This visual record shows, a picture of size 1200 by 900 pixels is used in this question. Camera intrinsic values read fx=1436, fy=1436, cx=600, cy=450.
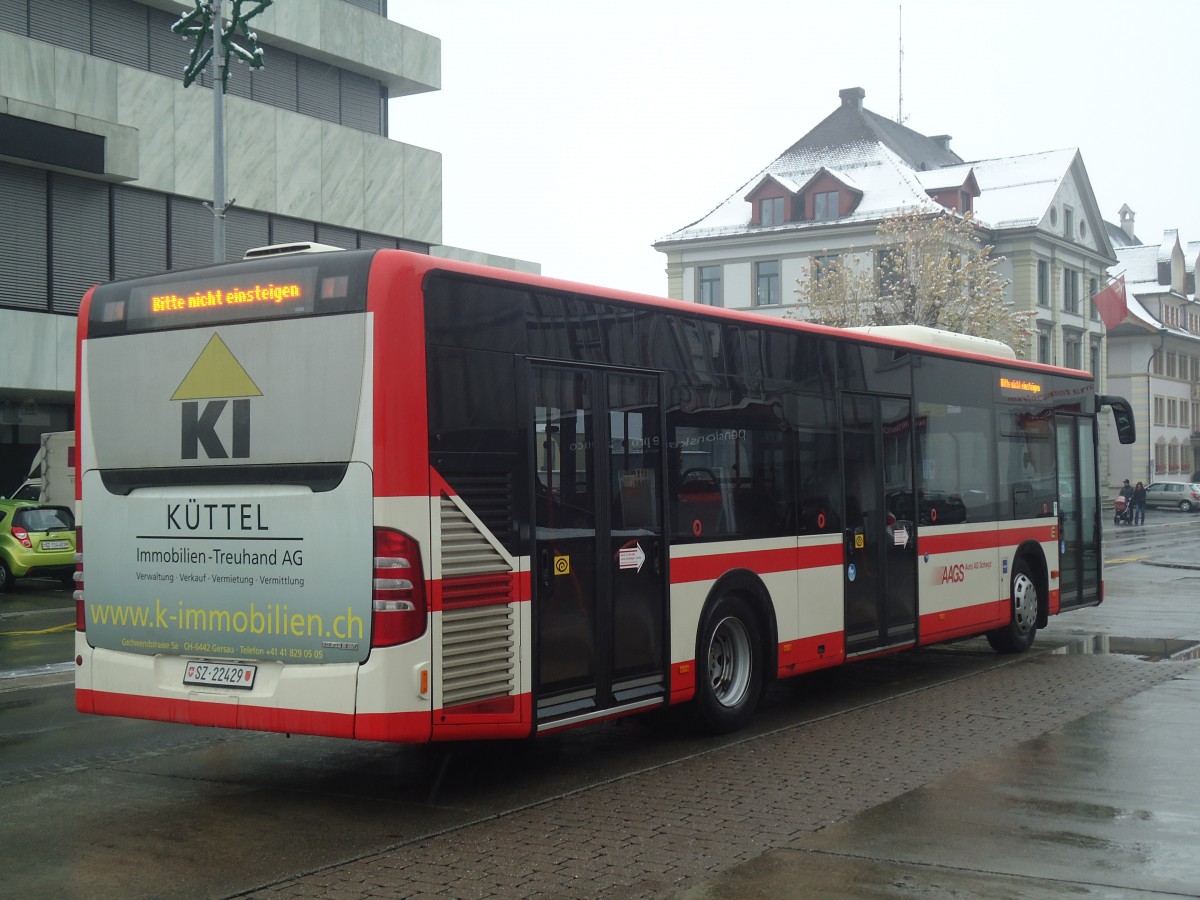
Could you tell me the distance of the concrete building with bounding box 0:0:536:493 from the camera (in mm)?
30250

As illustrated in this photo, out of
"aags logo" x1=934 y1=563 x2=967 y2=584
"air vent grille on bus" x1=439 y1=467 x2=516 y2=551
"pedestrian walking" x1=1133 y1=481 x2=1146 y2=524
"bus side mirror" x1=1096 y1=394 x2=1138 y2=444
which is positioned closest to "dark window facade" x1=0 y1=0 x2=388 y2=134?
"bus side mirror" x1=1096 y1=394 x2=1138 y2=444

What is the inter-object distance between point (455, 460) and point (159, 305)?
2068mm

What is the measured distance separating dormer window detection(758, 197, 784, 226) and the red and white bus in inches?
2406

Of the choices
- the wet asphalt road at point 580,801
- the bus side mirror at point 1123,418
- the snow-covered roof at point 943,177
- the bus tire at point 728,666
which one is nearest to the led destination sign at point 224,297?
the wet asphalt road at point 580,801

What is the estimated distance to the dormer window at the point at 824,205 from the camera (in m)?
68.8

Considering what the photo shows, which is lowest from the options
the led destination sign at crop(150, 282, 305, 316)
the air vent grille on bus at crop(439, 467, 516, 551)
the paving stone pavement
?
the paving stone pavement

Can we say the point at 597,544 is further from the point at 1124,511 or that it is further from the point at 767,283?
the point at 767,283

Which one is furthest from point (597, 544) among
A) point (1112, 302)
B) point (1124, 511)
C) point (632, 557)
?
point (1112, 302)

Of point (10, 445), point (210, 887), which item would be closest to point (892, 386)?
point (210, 887)

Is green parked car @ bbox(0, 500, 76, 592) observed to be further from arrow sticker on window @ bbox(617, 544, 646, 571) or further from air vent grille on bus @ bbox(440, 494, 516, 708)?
air vent grille on bus @ bbox(440, 494, 516, 708)

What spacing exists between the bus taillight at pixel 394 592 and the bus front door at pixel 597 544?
95cm

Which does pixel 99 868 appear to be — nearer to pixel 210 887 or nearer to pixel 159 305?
pixel 210 887

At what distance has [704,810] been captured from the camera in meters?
7.45

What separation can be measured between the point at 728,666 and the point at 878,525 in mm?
2479
